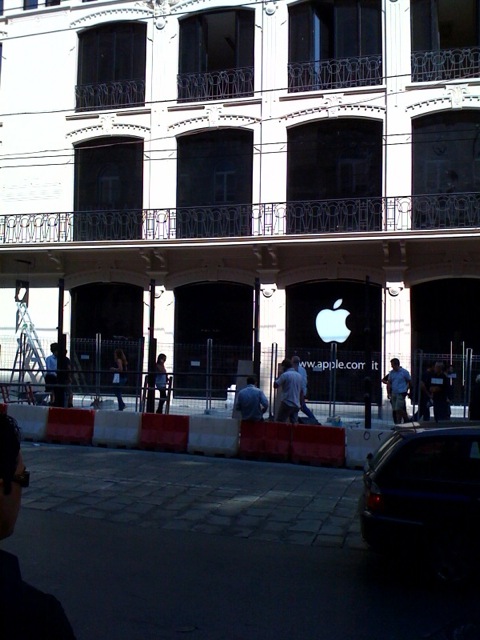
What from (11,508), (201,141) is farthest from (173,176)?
(11,508)

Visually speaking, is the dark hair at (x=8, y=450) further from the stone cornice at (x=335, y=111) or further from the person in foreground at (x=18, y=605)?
the stone cornice at (x=335, y=111)

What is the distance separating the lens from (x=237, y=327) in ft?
74.6

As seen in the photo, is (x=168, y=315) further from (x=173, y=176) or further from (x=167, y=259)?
(x=173, y=176)

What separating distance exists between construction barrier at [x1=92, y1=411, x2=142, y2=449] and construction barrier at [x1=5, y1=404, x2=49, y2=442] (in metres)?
1.19

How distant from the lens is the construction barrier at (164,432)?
14492 millimetres

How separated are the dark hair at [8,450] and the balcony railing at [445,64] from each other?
21.0 m

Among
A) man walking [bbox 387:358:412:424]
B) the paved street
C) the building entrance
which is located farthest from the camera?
the building entrance

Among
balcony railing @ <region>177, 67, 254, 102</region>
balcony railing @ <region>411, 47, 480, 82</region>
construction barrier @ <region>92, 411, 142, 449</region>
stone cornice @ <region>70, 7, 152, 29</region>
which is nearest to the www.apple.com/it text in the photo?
construction barrier @ <region>92, 411, 142, 449</region>

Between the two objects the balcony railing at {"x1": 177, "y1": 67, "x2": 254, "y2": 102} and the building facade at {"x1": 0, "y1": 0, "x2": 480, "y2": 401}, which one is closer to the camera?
the building facade at {"x1": 0, "y1": 0, "x2": 480, "y2": 401}

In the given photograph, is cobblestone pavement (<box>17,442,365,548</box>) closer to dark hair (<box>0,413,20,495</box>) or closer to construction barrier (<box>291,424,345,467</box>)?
construction barrier (<box>291,424,345,467</box>)

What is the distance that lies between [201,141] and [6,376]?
9.38 meters

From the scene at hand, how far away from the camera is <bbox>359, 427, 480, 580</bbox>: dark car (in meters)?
6.64

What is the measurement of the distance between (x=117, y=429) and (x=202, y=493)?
15.2 ft

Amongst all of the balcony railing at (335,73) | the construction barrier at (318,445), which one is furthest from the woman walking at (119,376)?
the balcony railing at (335,73)
